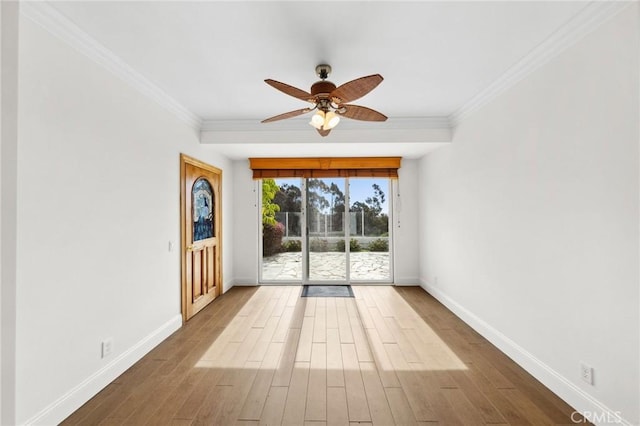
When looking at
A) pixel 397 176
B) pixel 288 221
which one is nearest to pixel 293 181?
pixel 288 221

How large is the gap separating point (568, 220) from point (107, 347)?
3.48 meters

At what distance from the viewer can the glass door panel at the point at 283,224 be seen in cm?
540

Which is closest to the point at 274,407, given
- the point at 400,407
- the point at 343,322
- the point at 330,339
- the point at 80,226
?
the point at 400,407

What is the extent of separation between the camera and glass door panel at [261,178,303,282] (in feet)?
17.7

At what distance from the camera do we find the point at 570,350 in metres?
2.04

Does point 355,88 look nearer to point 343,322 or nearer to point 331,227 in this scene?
point 343,322

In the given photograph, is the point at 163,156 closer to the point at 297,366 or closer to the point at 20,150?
the point at 20,150

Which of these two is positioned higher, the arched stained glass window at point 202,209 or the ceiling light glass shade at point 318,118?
the ceiling light glass shade at point 318,118

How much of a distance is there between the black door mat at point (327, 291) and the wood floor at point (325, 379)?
98 cm

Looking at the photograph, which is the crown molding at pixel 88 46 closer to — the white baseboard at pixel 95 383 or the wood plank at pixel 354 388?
the white baseboard at pixel 95 383

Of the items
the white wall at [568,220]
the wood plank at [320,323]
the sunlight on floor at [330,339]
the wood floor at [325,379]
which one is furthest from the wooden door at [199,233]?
the white wall at [568,220]

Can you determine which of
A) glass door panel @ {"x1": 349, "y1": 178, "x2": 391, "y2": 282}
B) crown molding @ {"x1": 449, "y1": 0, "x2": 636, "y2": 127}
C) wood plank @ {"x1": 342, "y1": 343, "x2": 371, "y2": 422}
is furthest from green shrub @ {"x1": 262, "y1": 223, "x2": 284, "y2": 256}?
crown molding @ {"x1": 449, "y1": 0, "x2": 636, "y2": 127}

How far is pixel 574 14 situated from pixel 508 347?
102 inches

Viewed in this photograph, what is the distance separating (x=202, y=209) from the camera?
4.09 metres
